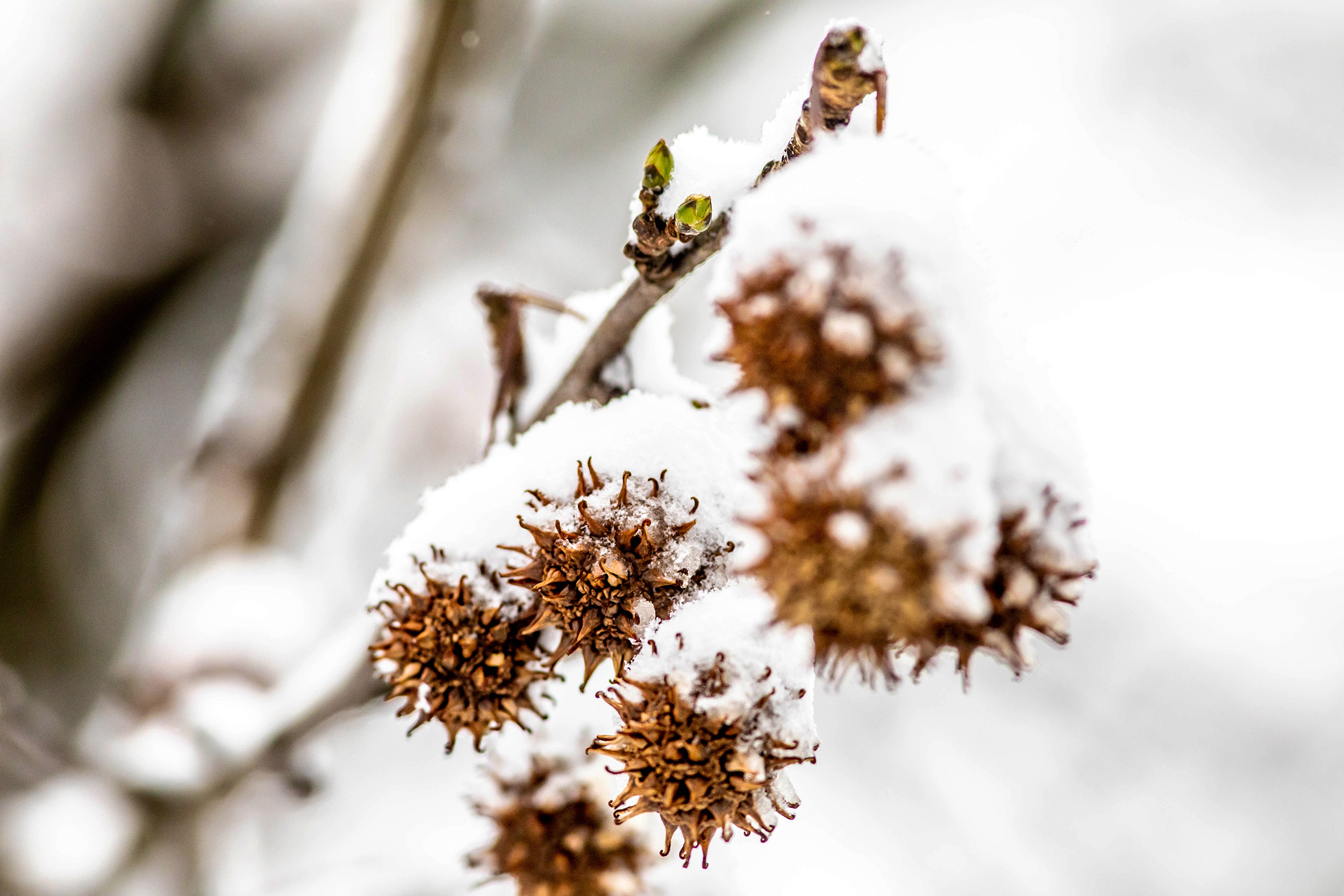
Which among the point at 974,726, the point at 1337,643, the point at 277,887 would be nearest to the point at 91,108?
the point at 277,887

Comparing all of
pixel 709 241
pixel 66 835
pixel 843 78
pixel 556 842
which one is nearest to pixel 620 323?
pixel 709 241

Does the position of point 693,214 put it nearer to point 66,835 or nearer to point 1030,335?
point 1030,335

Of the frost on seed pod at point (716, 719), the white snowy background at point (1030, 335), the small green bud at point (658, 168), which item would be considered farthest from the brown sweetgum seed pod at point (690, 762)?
the white snowy background at point (1030, 335)

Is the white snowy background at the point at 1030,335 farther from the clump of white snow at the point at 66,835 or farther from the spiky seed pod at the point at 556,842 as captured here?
the spiky seed pod at the point at 556,842

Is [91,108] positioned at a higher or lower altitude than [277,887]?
higher

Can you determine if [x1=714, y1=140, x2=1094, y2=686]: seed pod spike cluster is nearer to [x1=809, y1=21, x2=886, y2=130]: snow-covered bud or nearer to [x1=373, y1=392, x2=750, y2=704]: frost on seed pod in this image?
[x1=809, y1=21, x2=886, y2=130]: snow-covered bud

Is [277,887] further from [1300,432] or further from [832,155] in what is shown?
[1300,432]

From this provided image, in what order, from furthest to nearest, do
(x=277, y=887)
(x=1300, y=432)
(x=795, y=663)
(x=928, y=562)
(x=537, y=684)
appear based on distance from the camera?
1. (x=1300, y=432)
2. (x=277, y=887)
3. (x=537, y=684)
4. (x=795, y=663)
5. (x=928, y=562)

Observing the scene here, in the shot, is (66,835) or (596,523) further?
(66,835)
